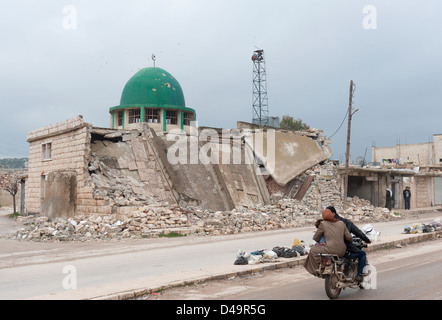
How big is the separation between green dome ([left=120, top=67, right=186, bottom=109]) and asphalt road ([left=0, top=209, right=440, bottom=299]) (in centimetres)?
1318

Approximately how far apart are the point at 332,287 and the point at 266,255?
11.7 ft

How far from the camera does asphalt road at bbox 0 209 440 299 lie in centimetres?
807

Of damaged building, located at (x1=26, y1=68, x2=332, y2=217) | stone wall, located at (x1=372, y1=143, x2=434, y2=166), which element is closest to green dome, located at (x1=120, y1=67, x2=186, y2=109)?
damaged building, located at (x1=26, y1=68, x2=332, y2=217)

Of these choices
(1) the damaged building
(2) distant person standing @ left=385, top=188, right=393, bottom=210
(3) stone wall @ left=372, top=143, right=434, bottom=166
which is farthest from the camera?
(3) stone wall @ left=372, top=143, right=434, bottom=166

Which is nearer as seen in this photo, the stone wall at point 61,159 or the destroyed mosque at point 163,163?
the stone wall at point 61,159

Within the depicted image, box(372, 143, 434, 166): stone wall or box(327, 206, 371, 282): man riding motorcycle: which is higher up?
box(372, 143, 434, 166): stone wall

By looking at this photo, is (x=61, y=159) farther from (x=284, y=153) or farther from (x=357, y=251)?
(x=357, y=251)

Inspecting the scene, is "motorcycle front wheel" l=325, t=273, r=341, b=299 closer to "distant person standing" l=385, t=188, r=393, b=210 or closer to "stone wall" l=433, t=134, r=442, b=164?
"distant person standing" l=385, t=188, r=393, b=210

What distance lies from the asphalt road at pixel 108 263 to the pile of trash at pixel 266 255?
0.32 m

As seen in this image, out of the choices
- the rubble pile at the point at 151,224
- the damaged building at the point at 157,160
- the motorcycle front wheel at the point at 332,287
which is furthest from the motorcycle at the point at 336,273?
the damaged building at the point at 157,160

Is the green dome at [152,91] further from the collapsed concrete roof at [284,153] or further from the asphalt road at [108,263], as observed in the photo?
the asphalt road at [108,263]

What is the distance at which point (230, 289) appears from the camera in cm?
798

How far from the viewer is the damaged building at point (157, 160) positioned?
66.4 ft

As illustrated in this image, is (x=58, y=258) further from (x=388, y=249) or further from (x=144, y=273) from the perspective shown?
(x=388, y=249)
